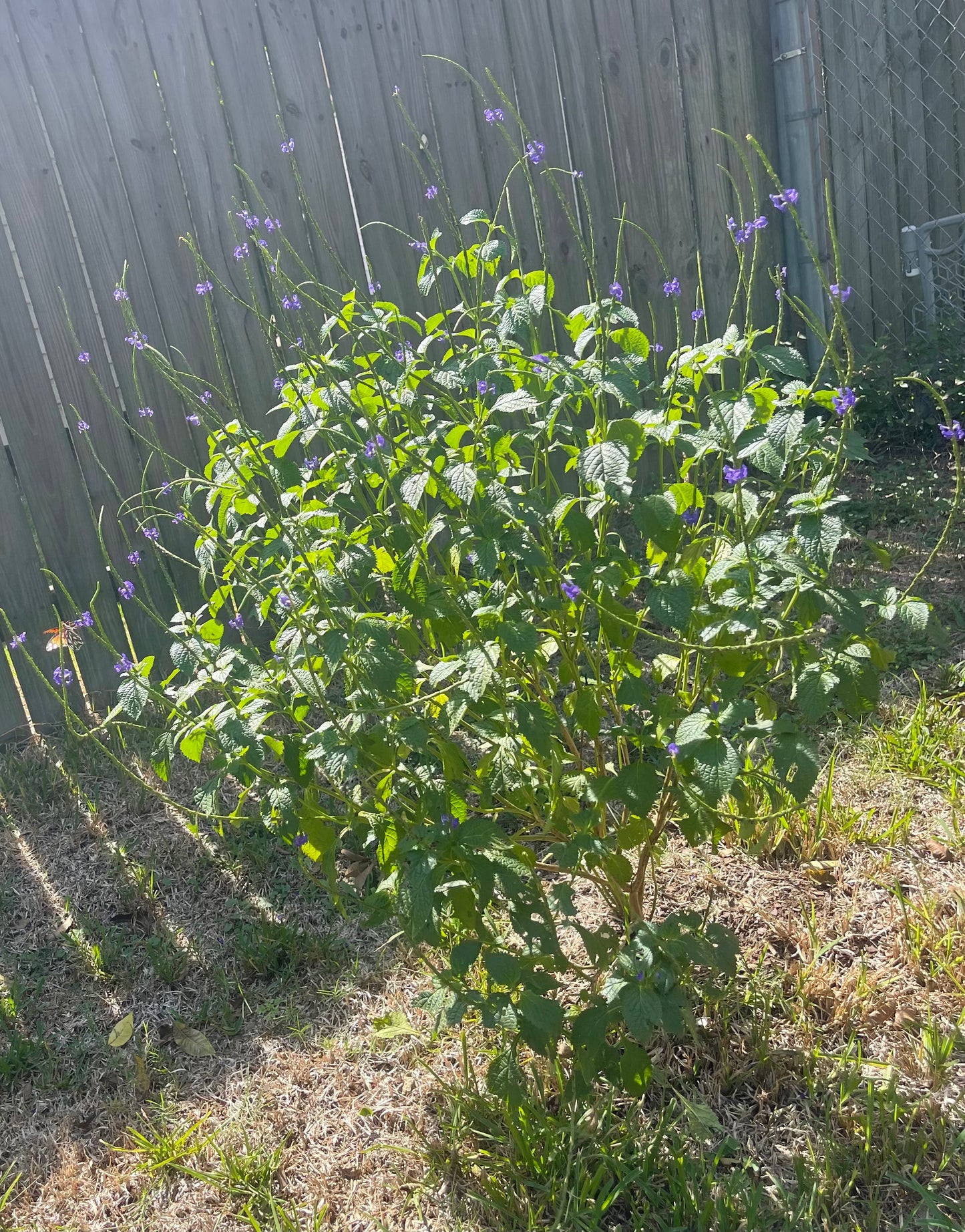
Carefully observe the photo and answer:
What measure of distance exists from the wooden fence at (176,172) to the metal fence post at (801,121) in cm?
68

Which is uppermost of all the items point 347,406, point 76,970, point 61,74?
point 61,74

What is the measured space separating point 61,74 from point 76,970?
2.61 m

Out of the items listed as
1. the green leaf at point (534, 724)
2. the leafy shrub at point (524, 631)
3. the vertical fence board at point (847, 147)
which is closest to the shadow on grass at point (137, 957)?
the leafy shrub at point (524, 631)

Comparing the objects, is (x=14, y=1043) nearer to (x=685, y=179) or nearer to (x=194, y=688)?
(x=194, y=688)

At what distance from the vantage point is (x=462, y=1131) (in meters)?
1.64

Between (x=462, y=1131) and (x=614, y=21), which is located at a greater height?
(x=614, y=21)

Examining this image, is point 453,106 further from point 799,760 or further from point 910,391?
point 799,760

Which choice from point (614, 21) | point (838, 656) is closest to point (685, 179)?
point (614, 21)

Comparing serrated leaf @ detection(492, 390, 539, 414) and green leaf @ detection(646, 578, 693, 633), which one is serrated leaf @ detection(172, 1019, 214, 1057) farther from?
serrated leaf @ detection(492, 390, 539, 414)

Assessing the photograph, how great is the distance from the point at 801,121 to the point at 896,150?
0.62 m

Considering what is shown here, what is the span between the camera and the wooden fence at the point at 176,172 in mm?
3148

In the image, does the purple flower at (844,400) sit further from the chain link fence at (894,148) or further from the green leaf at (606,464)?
the chain link fence at (894,148)

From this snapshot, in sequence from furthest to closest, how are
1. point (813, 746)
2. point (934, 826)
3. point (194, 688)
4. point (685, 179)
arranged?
1. point (685, 179)
2. point (934, 826)
3. point (194, 688)
4. point (813, 746)

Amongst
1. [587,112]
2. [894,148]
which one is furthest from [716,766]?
[894,148]
